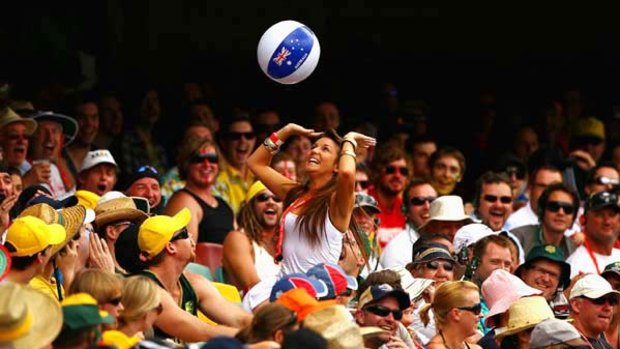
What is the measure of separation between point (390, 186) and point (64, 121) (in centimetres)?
264

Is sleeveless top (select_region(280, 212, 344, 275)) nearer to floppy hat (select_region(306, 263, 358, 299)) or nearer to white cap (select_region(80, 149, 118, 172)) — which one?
floppy hat (select_region(306, 263, 358, 299))

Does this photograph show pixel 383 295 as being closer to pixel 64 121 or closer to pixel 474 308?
pixel 474 308

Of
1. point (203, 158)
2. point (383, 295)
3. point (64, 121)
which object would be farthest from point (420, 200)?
point (383, 295)

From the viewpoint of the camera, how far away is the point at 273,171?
11031 millimetres

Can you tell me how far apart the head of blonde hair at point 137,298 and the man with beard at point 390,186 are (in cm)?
545

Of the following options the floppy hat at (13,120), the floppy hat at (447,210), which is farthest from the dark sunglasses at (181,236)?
the floppy hat at (447,210)

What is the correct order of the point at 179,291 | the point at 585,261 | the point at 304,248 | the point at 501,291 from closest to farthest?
the point at 179,291 → the point at 304,248 → the point at 501,291 → the point at 585,261

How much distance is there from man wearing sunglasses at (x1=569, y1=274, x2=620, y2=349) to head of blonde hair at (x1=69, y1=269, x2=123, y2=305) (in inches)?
149

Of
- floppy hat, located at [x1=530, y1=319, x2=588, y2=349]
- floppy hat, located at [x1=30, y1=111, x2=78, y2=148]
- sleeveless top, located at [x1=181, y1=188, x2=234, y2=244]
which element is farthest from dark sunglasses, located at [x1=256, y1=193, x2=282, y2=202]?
floppy hat, located at [x1=530, y1=319, x2=588, y2=349]

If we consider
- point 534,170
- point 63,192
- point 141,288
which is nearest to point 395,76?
point 534,170

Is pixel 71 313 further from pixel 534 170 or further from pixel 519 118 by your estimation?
pixel 519 118

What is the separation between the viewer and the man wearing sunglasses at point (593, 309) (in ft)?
36.1

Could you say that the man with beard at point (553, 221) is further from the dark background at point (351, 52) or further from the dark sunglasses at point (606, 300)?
the dark background at point (351, 52)

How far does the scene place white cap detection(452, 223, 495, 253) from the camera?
12008 millimetres
